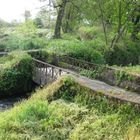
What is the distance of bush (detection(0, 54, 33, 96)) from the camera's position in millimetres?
19406

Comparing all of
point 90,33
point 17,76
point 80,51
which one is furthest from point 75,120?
point 90,33

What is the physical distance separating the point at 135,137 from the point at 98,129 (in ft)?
4.07

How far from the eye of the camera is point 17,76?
64.7 ft

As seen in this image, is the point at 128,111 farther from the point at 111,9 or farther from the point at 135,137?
the point at 111,9

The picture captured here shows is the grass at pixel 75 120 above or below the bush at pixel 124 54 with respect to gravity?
above

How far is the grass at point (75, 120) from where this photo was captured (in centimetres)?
960

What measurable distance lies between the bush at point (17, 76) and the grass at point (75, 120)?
750 cm

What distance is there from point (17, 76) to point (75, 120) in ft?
31.4

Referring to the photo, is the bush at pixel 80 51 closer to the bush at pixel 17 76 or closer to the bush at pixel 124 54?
the bush at pixel 17 76

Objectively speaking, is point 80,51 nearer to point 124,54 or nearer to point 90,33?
point 124,54

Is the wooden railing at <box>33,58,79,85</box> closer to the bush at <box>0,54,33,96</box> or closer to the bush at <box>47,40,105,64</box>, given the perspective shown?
the bush at <box>0,54,33,96</box>

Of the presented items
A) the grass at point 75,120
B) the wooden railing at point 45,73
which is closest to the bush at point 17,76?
the wooden railing at point 45,73

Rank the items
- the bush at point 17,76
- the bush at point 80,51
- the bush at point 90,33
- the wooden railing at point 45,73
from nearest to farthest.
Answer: the wooden railing at point 45,73, the bush at point 17,76, the bush at point 80,51, the bush at point 90,33

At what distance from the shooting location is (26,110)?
10.9m
